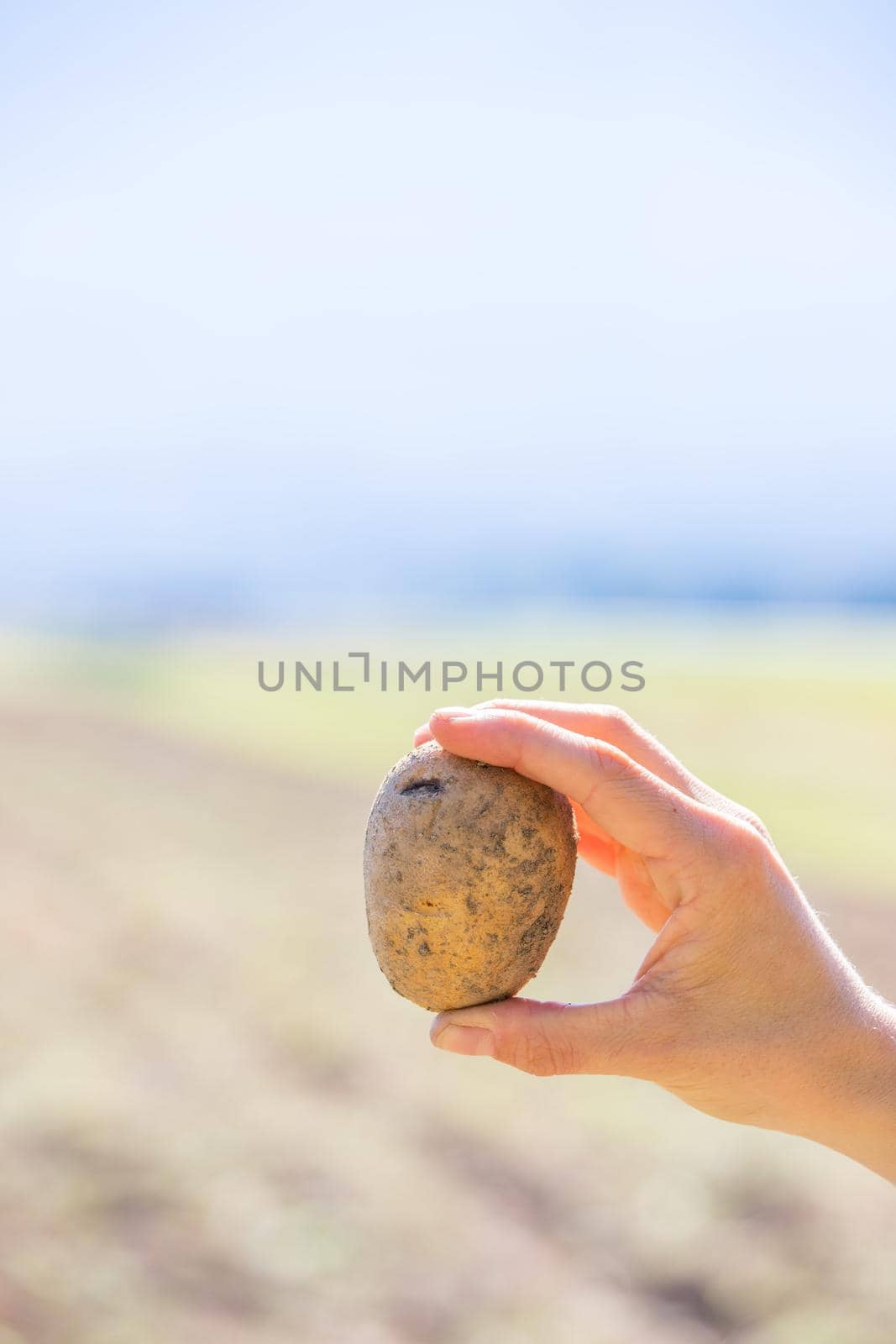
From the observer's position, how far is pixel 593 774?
2.30m

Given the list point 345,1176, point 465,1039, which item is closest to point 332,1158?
point 345,1176

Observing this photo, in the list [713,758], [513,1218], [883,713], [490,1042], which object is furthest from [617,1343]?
[883,713]

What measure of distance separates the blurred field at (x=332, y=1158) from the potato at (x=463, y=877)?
148 centimetres

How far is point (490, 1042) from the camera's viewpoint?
2473 mm

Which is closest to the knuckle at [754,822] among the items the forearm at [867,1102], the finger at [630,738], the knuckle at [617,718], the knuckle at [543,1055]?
the finger at [630,738]

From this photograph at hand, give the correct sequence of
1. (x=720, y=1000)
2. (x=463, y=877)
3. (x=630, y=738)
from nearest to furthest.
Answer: (x=720, y=1000) → (x=630, y=738) → (x=463, y=877)

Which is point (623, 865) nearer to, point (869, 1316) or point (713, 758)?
point (869, 1316)

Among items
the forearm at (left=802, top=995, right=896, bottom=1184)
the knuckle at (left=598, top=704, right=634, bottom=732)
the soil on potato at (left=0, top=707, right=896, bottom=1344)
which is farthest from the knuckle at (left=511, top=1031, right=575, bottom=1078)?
the soil on potato at (left=0, top=707, right=896, bottom=1344)

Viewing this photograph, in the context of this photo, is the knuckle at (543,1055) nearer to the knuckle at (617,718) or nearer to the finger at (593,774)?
the finger at (593,774)

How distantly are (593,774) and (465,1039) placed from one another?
2.38 feet

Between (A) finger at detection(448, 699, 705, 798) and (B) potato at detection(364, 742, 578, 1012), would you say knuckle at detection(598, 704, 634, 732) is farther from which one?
(B) potato at detection(364, 742, 578, 1012)

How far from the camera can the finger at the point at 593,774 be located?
2.27 m

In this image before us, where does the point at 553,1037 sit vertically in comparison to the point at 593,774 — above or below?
below

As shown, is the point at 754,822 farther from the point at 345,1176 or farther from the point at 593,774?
the point at 345,1176
